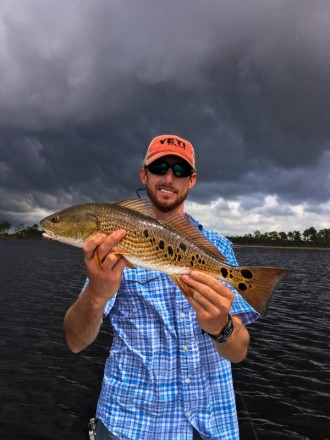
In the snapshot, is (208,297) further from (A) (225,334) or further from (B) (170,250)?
(B) (170,250)

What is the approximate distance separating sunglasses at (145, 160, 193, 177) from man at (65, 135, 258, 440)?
3.69ft

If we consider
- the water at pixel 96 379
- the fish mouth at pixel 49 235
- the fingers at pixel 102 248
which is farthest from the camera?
the water at pixel 96 379

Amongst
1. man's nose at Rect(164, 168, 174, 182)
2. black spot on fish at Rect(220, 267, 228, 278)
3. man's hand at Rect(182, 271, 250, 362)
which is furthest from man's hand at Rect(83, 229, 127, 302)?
black spot on fish at Rect(220, 267, 228, 278)

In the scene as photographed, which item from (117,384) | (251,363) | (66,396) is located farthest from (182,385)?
(251,363)

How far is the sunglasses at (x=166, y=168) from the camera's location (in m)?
4.51

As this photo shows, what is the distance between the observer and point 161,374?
361cm

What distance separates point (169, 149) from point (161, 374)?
106 inches

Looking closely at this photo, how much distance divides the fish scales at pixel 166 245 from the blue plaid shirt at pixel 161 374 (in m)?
0.35

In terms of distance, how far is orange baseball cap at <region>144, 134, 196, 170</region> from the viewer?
4.53 m

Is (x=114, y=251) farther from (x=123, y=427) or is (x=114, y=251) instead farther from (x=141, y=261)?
(x=123, y=427)

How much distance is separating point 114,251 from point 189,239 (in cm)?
94

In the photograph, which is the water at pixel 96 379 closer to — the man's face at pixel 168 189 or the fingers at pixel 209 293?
the fingers at pixel 209 293

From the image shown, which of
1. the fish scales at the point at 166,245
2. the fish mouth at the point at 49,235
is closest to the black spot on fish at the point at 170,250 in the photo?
the fish scales at the point at 166,245

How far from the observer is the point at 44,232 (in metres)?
4.85
